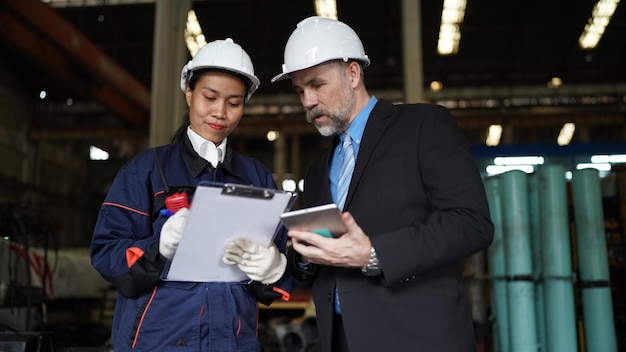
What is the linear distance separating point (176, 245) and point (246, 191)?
0.29 m

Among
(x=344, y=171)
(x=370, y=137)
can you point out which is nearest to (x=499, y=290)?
(x=344, y=171)

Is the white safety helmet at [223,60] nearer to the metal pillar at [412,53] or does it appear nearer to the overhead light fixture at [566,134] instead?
the metal pillar at [412,53]

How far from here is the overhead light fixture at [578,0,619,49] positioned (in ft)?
34.8

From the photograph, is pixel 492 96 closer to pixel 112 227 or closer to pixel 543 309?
pixel 543 309

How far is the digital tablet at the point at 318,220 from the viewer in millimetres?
1373

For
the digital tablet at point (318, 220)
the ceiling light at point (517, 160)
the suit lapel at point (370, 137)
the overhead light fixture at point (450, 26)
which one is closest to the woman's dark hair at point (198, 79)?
the suit lapel at point (370, 137)

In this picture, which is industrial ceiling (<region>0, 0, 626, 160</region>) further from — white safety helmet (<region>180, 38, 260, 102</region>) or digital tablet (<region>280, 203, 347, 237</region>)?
digital tablet (<region>280, 203, 347, 237</region>)

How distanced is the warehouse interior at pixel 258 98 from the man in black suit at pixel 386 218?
2878mm

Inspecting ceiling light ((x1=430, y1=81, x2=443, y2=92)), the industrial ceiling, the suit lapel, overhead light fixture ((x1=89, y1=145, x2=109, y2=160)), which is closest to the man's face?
the suit lapel

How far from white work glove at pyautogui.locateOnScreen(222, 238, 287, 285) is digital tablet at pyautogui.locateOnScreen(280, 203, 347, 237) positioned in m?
0.19

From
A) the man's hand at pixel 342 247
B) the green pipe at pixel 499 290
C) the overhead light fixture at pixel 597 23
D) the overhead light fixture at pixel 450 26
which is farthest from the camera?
the overhead light fixture at pixel 597 23

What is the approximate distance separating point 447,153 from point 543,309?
311cm

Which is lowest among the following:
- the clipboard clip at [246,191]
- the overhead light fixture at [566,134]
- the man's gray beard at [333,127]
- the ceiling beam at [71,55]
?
the clipboard clip at [246,191]

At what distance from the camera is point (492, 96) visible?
12727mm
